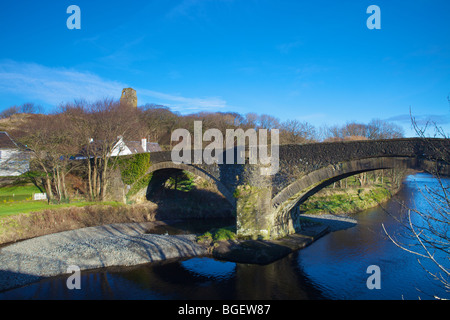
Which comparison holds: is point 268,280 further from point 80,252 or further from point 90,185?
point 90,185

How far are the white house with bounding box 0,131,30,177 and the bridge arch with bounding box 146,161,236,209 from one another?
10.1 meters

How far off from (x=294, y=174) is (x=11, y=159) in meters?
23.6

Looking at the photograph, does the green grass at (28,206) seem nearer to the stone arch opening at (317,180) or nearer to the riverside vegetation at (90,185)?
the riverside vegetation at (90,185)

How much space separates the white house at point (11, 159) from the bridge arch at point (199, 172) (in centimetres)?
1013

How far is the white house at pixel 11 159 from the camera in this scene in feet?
80.4

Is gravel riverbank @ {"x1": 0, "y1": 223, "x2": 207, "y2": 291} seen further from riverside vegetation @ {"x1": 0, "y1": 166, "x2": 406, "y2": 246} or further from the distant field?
the distant field

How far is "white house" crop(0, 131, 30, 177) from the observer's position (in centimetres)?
2450

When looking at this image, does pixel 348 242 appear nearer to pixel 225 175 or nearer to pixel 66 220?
pixel 225 175

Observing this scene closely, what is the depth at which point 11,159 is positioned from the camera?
24.5m

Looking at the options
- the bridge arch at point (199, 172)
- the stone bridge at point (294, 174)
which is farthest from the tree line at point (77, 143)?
the stone bridge at point (294, 174)

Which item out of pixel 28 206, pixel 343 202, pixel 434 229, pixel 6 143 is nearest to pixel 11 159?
pixel 28 206

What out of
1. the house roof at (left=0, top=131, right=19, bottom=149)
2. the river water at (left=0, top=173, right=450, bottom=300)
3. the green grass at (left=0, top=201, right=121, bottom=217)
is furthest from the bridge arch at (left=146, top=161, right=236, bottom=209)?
the house roof at (left=0, top=131, right=19, bottom=149)
